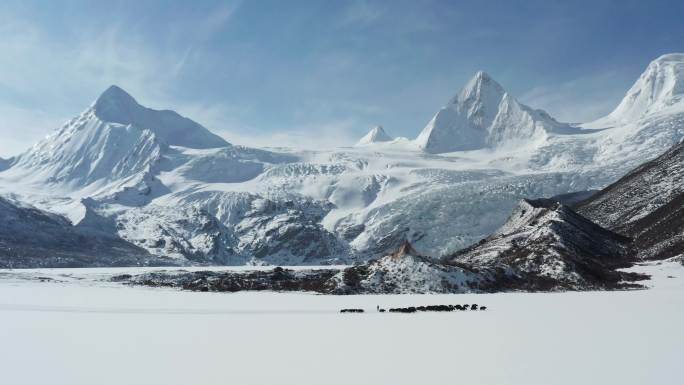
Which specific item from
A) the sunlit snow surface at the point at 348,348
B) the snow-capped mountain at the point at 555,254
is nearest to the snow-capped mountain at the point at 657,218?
the snow-capped mountain at the point at 555,254

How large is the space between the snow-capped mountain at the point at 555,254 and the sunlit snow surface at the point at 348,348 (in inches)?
2202

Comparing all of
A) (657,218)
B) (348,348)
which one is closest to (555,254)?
(657,218)

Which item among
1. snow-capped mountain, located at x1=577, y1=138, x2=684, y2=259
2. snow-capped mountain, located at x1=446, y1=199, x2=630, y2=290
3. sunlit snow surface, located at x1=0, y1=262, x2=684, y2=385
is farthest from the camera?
snow-capped mountain, located at x1=577, y1=138, x2=684, y2=259

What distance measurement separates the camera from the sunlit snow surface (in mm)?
24922

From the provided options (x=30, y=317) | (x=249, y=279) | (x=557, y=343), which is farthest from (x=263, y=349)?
(x=249, y=279)

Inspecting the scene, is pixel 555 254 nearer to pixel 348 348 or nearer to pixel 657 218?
pixel 657 218

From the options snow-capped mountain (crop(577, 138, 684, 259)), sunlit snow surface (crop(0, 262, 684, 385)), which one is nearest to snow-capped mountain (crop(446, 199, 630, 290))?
snow-capped mountain (crop(577, 138, 684, 259))

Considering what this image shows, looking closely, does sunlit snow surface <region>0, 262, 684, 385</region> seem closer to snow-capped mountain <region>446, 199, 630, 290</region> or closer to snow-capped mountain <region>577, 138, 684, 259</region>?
snow-capped mountain <region>446, 199, 630, 290</region>

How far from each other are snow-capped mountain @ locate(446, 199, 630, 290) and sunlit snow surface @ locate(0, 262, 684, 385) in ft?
184

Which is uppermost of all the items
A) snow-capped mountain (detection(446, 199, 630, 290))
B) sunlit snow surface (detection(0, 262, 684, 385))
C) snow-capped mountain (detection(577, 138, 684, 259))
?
snow-capped mountain (detection(577, 138, 684, 259))

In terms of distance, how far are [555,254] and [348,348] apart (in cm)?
9881

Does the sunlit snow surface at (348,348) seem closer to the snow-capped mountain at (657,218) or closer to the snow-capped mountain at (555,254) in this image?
the snow-capped mountain at (555,254)

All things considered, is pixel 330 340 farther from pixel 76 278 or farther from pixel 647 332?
pixel 76 278

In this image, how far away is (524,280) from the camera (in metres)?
110
